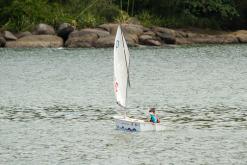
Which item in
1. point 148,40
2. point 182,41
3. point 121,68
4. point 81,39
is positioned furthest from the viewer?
point 182,41

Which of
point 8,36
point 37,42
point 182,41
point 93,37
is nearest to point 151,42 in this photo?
point 182,41

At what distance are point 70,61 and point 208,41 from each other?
992 inches

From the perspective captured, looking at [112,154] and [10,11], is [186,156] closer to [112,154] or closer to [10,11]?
[112,154]

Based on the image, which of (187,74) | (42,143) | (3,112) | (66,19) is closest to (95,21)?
(66,19)

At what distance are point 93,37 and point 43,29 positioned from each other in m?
6.50

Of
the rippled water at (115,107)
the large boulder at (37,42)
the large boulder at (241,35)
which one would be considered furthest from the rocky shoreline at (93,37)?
the rippled water at (115,107)

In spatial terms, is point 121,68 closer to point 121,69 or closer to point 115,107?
point 121,69

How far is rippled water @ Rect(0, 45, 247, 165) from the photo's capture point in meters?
43.7

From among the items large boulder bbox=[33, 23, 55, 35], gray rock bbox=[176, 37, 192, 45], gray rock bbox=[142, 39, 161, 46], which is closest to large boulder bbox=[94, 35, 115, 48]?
gray rock bbox=[142, 39, 161, 46]

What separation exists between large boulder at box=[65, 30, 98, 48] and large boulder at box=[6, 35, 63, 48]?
1497mm

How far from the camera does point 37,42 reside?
105562 mm

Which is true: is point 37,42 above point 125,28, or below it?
below

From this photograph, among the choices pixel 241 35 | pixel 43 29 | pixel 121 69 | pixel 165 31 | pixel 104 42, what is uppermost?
pixel 121 69

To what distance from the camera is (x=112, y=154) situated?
1708 inches
